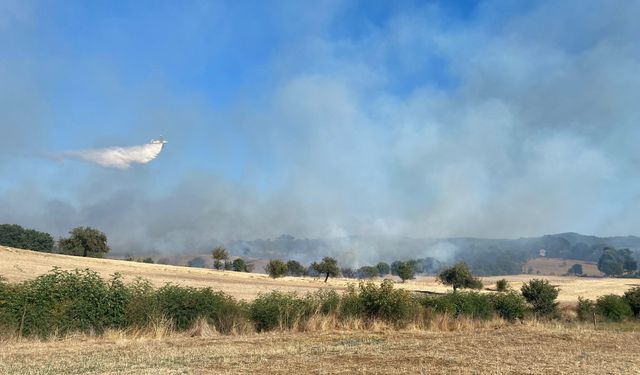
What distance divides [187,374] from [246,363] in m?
2.14

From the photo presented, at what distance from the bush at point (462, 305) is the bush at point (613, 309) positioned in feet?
46.8

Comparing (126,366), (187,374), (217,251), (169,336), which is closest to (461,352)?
(187,374)

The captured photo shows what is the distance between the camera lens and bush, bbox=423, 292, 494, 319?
26.6m

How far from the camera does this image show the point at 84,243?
127 m

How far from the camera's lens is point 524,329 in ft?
73.7

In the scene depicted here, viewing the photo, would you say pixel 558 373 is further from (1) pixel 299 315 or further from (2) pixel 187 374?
(1) pixel 299 315

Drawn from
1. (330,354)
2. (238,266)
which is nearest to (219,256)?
(238,266)

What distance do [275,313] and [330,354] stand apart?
27.5 feet

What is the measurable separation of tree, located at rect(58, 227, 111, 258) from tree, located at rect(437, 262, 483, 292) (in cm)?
8745

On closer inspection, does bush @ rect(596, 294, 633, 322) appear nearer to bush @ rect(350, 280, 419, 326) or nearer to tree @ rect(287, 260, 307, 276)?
bush @ rect(350, 280, 419, 326)

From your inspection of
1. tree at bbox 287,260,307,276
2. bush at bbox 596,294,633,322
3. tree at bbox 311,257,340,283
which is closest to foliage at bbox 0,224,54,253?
tree at bbox 287,260,307,276

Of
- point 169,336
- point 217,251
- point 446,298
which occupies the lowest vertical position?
point 169,336

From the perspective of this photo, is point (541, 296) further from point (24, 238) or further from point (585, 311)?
point (24, 238)

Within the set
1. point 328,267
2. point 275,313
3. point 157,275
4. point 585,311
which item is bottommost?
point 275,313
